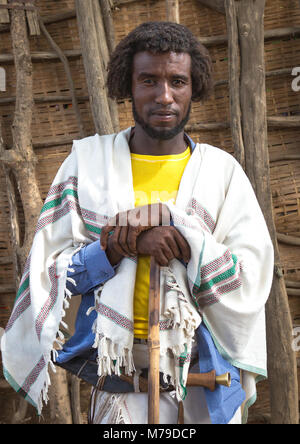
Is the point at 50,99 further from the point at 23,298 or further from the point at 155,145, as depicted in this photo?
the point at 23,298

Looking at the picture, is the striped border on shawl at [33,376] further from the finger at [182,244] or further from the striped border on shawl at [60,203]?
the finger at [182,244]

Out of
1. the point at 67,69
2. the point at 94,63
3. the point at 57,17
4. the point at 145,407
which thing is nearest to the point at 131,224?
the point at 145,407

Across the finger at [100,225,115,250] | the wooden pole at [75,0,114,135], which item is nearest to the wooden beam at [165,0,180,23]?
the wooden pole at [75,0,114,135]

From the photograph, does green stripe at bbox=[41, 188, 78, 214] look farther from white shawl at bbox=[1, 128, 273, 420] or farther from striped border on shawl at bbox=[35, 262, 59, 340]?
striped border on shawl at bbox=[35, 262, 59, 340]

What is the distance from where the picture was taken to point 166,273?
1483mm

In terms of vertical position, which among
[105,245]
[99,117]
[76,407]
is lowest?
[76,407]

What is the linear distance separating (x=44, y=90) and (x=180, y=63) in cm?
175

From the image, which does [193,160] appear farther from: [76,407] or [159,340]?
[76,407]

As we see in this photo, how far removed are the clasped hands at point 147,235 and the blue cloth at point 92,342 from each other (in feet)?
0.24

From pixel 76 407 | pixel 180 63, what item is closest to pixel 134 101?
pixel 180 63

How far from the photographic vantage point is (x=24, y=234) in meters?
3.16

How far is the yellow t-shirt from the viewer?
1.51 metres

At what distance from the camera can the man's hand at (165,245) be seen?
1.43m

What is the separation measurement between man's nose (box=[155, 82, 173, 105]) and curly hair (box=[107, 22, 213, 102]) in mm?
113
